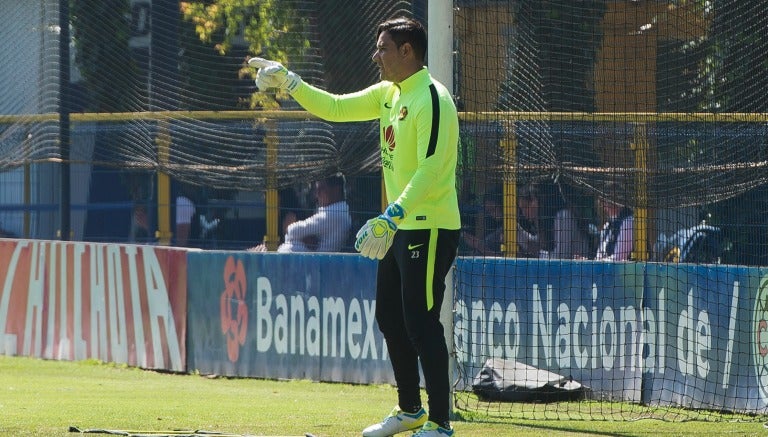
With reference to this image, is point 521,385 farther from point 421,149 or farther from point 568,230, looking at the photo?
point 421,149

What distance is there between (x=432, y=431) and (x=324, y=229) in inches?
224

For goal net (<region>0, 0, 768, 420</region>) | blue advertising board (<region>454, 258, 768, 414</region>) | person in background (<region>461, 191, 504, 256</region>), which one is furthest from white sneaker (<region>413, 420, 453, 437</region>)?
person in background (<region>461, 191, 504, 256</region>)

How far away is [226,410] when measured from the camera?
30.4ft

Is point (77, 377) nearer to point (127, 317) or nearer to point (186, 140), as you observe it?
point (127, 317)

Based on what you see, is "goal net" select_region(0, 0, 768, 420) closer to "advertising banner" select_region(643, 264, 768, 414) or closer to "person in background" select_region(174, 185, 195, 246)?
"advertising banner" select_region(643, 264, 768, 414)

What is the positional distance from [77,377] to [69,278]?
192cm

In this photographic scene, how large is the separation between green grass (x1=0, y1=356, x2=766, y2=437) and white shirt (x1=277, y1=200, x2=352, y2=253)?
1294 mm

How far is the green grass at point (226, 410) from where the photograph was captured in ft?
26.8

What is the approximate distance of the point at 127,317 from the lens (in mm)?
13508

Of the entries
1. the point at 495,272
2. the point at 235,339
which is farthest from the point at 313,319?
the point at 495,272

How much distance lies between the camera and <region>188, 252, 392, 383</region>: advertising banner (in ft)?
39.5

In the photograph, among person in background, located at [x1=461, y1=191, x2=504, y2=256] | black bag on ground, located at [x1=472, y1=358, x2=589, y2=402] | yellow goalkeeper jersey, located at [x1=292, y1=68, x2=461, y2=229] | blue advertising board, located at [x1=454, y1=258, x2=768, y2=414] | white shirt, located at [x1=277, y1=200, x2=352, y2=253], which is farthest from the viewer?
white shirt, located at [x1=277, y1=200, x2=352, y2=253]

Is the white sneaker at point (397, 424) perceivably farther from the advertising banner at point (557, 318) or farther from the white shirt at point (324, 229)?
the white shirt at point (324, 229)

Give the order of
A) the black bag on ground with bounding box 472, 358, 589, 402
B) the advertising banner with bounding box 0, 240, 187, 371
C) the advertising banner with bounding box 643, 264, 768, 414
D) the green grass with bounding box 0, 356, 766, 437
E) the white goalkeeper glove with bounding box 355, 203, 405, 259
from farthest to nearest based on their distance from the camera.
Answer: the advertising banner with bounding box 0, 240, 187, 371
the black bag on ground with bounding box 472, 358, 589, 402
the advertising banner with bounding box 643, 264, 768, 414
the green grass with bounding box 0, 356, 766, 437
the white goalkeeper glove with bounding box 355, 203, 405, 259
